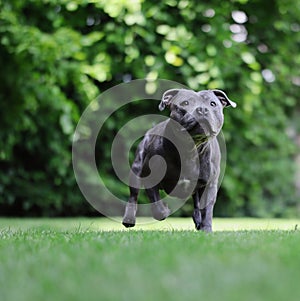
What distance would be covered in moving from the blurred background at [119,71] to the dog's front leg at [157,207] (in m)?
4.58

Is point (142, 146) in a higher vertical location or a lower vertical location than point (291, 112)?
higher

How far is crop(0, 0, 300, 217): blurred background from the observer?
31.0 feet

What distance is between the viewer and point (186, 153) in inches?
182

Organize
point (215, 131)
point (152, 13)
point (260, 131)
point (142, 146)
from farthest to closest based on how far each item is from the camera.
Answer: point (260, 131) → point (152, 13) → point (142, 146) → point (215, 131)

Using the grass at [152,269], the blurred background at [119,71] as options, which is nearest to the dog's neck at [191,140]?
the grass at [152,269]

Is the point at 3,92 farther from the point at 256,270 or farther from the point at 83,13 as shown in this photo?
the point at 256,270

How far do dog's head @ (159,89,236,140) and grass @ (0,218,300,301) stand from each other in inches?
32.5

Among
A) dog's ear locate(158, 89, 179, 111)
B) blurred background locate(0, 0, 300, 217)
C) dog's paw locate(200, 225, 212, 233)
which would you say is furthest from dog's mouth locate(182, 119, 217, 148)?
blurred background locate(0, 0, 300, 217)

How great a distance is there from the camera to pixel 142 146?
16.6 feet

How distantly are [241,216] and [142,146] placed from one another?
7.72m

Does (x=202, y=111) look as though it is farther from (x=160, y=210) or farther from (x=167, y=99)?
(x=160, y=210)

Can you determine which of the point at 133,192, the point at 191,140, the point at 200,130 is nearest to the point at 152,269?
the point at 200,130

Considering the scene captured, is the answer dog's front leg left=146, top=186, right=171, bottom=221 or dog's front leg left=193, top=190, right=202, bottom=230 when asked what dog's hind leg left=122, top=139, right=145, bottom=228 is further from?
dog's front leg left=193, top=190, right=202, bottom=230

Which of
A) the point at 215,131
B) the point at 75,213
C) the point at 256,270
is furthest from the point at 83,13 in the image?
the point at 256,270
